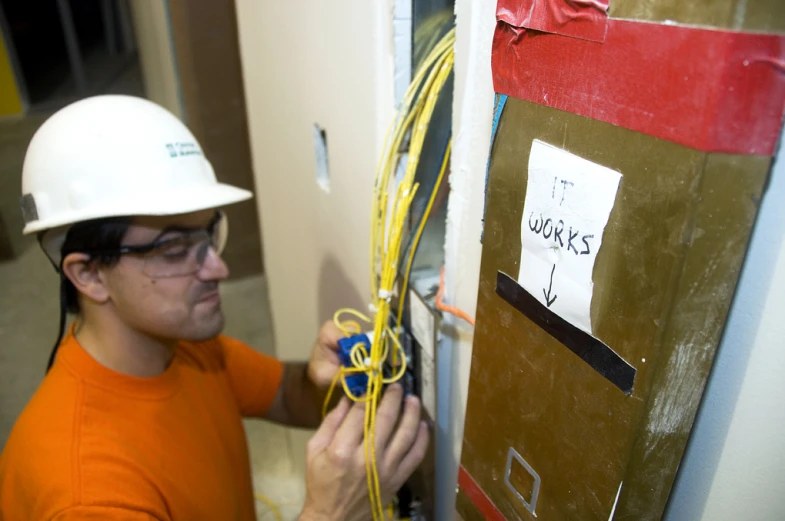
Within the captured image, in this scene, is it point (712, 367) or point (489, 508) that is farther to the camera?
point (489, 508)

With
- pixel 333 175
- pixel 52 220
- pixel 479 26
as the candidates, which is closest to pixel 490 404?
pixel 479 26

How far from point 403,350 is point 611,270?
50 cm

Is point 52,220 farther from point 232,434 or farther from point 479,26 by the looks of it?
point 479,26

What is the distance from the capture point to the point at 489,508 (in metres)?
0.57

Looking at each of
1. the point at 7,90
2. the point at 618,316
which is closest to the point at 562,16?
the point at 618,316

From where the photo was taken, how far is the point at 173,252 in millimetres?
904

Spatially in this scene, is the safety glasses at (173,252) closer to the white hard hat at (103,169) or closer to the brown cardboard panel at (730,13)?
the white hard hat at (103,169)

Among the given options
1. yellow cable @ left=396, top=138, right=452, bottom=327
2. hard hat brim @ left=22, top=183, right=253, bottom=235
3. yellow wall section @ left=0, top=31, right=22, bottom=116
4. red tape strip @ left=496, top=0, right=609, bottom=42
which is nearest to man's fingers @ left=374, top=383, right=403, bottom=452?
yellow cable @ left=396, top=138, right=452, bottom=327

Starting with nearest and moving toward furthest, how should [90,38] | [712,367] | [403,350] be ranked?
[712,367]
[403,350]
[90,38]

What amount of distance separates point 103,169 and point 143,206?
0.29 feet

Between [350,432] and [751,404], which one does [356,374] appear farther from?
[751,404]

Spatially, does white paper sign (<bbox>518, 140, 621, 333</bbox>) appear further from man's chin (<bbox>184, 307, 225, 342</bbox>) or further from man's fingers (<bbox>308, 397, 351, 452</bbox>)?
man's chin (<bbox>184, 307, 225, 342</bbox>)

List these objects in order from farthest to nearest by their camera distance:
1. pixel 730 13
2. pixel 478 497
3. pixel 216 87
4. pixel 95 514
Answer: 1. pixel 216 87
2. pixel 95 514
3. pixel 478 497
4. pixel 730 13

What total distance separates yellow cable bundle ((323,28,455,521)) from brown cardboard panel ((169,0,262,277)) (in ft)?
6.60
